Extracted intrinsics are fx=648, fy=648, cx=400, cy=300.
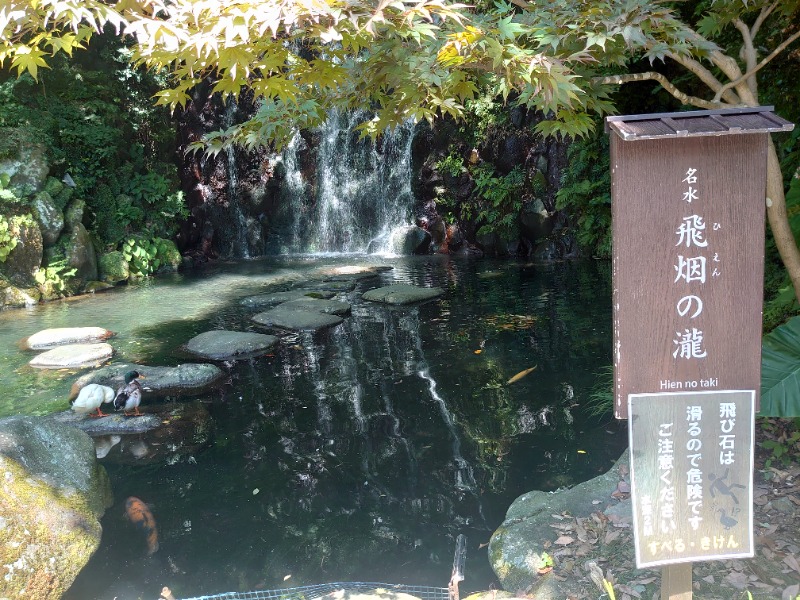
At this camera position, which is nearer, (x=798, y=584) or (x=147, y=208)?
(x=798, y=584)

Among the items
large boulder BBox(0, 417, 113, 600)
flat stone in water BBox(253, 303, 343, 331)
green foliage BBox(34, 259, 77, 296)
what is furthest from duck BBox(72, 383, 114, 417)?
green foliage BBox(34, 259, 77, 296)

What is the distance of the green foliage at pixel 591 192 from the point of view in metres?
13.8

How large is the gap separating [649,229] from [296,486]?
3557 mm

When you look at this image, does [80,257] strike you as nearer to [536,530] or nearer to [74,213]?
[74,213]

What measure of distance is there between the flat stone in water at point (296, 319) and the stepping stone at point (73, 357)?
2.28 m

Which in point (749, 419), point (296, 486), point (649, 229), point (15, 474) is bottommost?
point (296, 486)

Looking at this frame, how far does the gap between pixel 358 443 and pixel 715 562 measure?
10.3ft

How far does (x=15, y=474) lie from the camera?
3.90 meters

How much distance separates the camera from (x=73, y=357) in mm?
8000

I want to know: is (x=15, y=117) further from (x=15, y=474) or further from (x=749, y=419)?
(x=749, y=419)

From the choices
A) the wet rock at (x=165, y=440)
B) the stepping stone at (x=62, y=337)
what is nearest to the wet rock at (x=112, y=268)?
the stepping stone at (x=62, y=337)

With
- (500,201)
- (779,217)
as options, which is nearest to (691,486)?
(779,217)

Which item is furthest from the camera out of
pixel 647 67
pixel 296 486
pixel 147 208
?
pixel 147 208

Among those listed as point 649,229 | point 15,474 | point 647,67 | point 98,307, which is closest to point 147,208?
point 98,307
